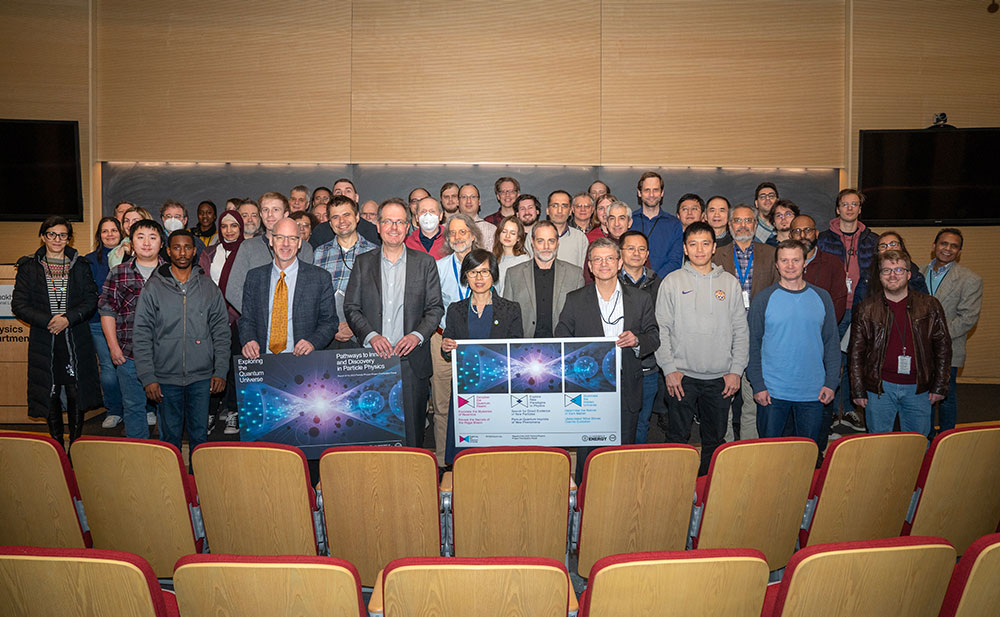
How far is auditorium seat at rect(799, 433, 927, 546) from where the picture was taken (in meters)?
2.71

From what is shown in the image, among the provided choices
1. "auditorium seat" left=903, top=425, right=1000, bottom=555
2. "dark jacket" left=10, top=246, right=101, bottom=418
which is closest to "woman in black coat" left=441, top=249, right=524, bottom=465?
"auditorium seat" left=903, top=425, right=1000, bottom=555

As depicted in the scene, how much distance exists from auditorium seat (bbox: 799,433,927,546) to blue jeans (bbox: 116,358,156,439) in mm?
Result: 4066

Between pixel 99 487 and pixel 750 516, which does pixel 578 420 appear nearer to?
pixel 750 516

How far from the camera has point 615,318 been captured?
407 centimetres

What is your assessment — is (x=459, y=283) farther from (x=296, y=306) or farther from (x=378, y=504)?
(x=378, y=504)

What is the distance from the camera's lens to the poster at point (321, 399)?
12.7 feet

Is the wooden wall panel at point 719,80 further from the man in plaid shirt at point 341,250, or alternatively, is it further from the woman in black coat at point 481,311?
the woman in black coat at point 481,311

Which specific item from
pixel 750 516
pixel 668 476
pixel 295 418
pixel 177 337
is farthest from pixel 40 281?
pixel 750 516

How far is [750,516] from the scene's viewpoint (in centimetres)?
271

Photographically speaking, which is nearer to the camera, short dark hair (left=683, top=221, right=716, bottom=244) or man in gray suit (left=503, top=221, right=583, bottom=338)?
short dark hair (left=683, top=221, right=716, bottom=244)

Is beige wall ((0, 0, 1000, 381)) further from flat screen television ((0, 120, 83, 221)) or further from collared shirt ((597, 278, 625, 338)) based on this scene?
collared shirt ((597, 278, 625, 338))

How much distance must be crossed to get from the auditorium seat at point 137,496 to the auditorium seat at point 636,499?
159 cm

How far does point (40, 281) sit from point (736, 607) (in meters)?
5.21

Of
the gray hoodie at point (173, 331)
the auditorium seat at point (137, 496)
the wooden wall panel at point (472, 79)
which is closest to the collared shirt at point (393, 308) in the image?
the gray hoodie at point (173, 331)
